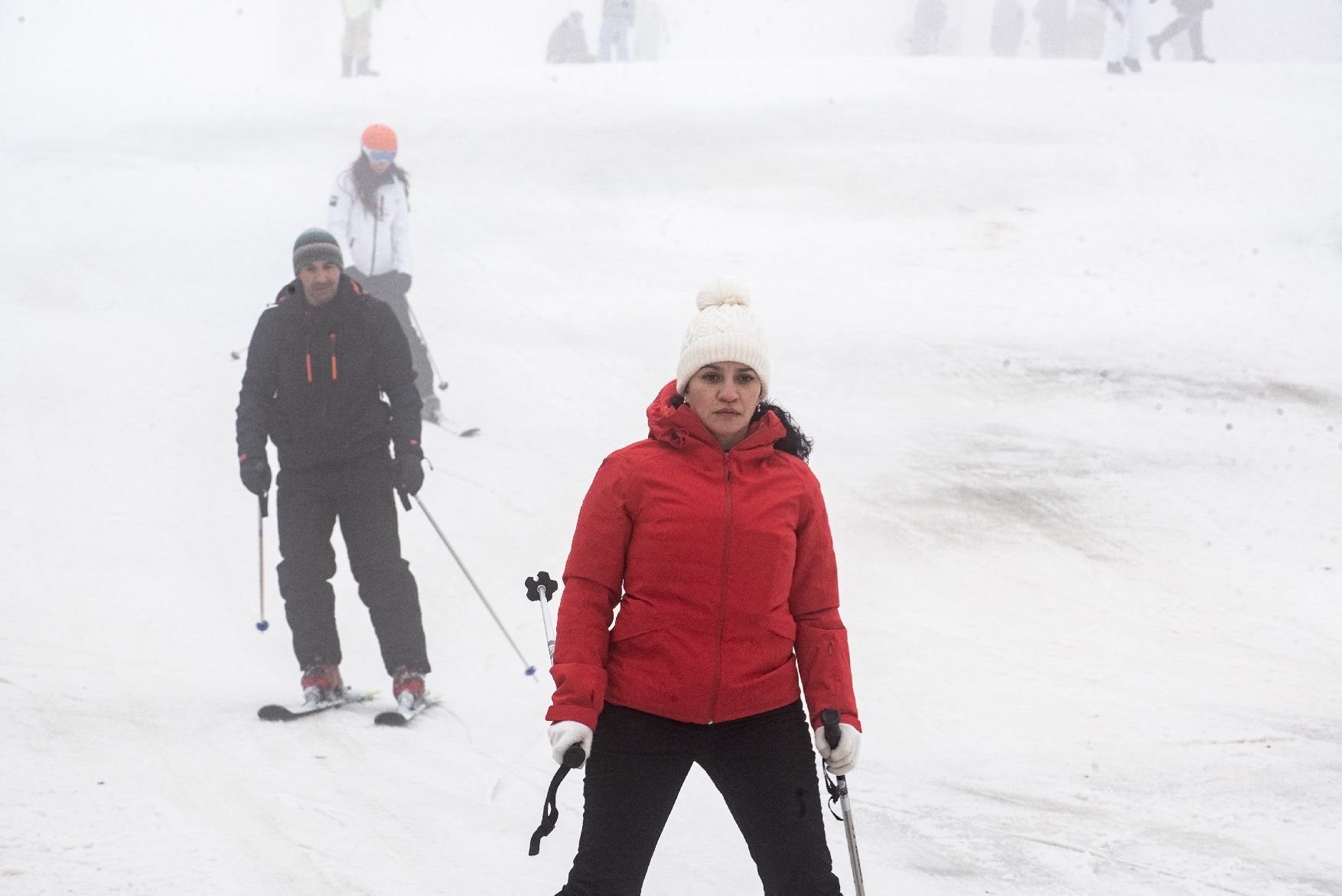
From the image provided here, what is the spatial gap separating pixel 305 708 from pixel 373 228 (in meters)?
4.48

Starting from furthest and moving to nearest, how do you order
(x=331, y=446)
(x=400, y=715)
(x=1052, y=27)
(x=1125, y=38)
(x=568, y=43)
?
(x=1052, y=27) < (x=568, y=43) < (x=1125, y=38) < (x=400, y=715) < (x=331, y=446)

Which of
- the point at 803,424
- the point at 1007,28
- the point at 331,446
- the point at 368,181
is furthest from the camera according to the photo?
the point at 1007,28

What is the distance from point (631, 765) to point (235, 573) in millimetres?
5176

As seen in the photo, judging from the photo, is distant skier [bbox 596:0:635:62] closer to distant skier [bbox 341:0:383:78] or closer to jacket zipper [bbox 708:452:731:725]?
distant skier [bbox 341:0:383:78]

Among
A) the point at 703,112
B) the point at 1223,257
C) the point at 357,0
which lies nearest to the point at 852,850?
the point at 1223,257

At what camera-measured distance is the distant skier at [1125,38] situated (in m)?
18.4

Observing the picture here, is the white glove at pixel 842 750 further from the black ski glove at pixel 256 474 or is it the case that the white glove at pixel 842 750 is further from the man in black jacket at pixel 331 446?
the black ski glove at pixel 256 474

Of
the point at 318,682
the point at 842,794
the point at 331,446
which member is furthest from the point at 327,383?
the point at 842,794

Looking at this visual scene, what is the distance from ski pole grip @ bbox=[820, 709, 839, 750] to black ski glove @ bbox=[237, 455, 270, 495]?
3.03m

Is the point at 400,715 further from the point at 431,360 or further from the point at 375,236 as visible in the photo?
the point at 431,360

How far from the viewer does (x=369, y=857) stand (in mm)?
3928

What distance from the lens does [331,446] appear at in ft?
16.4

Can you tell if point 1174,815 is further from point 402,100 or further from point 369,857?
point 402,100

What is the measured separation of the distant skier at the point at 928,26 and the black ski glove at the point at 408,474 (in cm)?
2438
